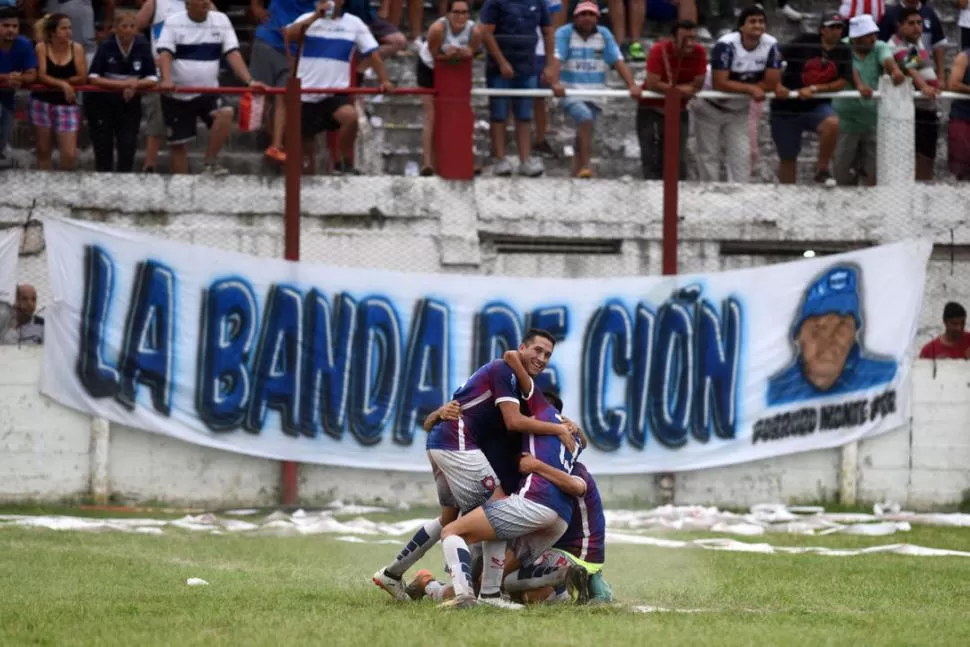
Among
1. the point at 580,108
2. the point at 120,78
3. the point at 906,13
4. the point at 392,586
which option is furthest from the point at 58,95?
the point at 906,13

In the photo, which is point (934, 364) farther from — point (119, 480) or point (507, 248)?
point (119, 480)

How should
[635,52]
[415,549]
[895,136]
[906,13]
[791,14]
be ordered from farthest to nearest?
[791,14] < [635,52] < [906,13] < [895,136] < [415,549]

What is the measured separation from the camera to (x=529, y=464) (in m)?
11.3

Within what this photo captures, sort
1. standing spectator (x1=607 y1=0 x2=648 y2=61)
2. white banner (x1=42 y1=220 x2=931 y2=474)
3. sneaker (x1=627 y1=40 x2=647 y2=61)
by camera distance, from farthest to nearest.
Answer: standing spectator (x1=607 y1=0 x2=648 y2=61) < sneaker (x1=627 y1=40 x2=647 y2=61) < white banner (x1=42 y1=220 x2=931 y2=474)

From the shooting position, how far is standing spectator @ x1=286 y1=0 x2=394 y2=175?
64.2 feet

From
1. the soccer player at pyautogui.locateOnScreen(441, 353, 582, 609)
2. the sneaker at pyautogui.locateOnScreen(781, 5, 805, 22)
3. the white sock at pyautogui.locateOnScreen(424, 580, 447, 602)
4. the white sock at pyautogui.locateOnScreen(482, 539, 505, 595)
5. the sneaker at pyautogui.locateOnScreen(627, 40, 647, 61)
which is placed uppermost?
the sneaker at pyautogui.locateOnScreen(781, 5, 805, 22)

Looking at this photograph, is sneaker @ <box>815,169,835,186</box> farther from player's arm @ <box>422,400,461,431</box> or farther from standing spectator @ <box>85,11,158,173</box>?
player's arm @ <box>422,400,461,431</box>

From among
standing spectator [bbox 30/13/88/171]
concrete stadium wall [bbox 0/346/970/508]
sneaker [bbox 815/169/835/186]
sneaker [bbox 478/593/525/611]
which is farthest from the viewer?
sneaker [bbox 815/169/835/186]

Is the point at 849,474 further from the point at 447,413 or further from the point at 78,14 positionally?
the point at 78,14

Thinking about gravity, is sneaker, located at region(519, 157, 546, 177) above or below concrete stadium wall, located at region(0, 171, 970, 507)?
above

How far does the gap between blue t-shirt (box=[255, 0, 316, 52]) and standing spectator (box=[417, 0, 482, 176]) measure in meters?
1.43

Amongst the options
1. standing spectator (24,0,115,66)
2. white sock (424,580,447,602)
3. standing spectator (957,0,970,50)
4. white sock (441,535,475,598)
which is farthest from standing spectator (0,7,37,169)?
standing spectator (957,0,970,50)

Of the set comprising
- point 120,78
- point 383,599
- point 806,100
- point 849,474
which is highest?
point 120,78

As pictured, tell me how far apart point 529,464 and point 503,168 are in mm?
9180
